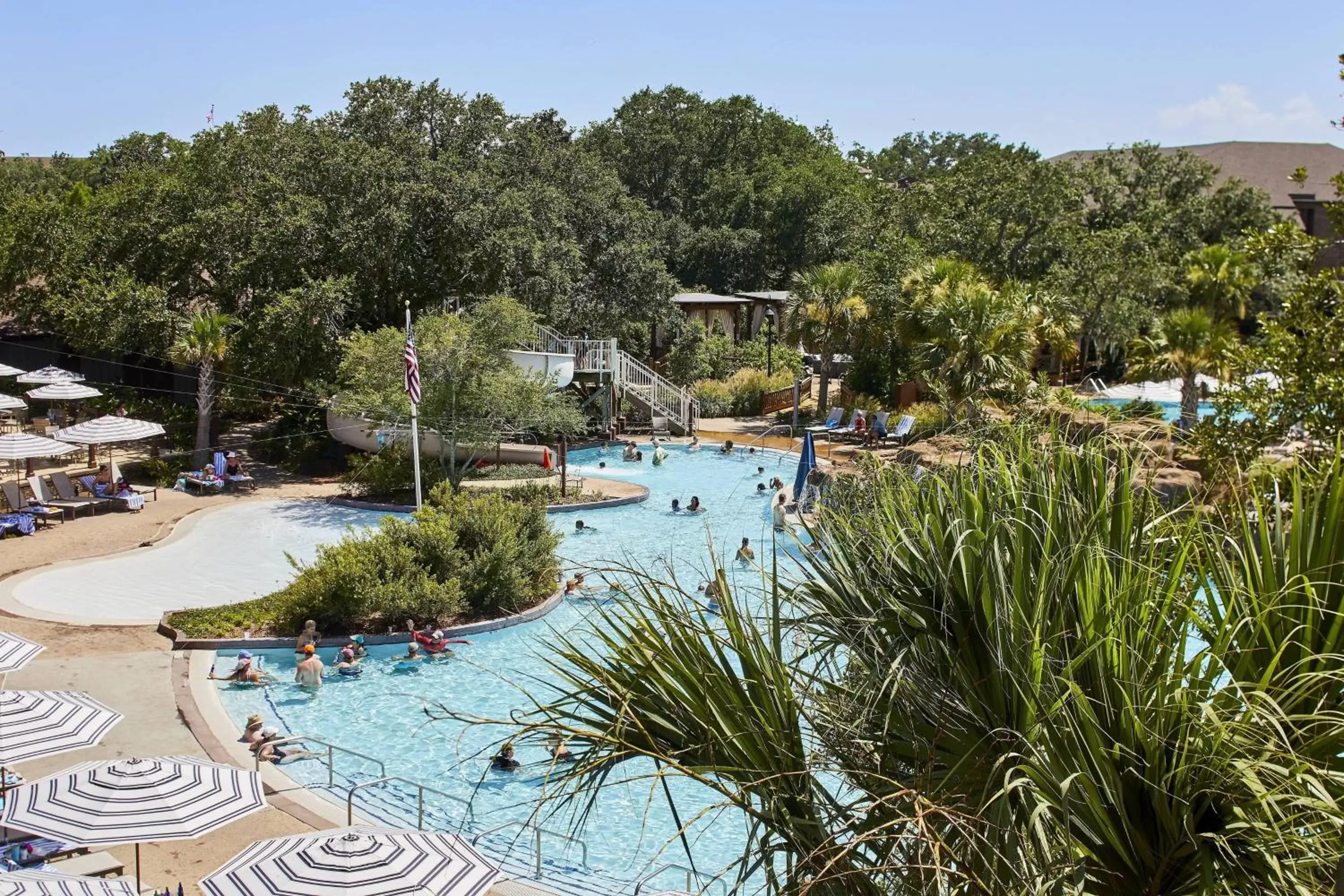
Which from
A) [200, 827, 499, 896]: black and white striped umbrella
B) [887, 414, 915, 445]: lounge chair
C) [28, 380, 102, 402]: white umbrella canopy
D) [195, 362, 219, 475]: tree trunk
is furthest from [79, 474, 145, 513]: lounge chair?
[200, 827, 499, 896]: black and white striped umbrella

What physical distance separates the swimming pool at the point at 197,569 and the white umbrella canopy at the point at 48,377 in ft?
33.6

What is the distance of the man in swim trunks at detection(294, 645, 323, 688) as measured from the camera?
1733 cm

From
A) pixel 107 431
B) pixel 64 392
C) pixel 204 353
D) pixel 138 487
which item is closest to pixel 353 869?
pixel 107 431

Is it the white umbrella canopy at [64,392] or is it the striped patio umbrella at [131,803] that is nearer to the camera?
the striped patio umbrella at [131,803]

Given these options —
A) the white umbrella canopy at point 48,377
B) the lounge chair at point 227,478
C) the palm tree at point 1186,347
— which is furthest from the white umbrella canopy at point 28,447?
the palm tree at point 1186,347

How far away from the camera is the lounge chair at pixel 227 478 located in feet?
98.5

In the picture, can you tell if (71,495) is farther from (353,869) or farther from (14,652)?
(353,869)

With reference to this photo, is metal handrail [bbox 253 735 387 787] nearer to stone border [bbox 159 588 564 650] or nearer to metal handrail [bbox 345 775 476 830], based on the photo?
metal handrail [bbox 345 775 476 830]

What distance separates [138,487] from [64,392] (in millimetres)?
4317

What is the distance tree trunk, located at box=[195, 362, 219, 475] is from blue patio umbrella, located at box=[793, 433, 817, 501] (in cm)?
1593

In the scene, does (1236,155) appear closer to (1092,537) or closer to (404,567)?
(404,567)

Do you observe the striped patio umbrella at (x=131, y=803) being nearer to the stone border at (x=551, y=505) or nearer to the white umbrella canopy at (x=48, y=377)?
the stone border at (x=551, y=505)

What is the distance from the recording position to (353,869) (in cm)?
891

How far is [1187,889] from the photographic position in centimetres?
413
